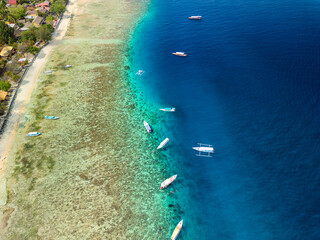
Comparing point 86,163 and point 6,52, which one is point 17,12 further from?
point 86,163

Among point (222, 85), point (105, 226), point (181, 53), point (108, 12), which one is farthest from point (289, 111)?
point (108, 12)

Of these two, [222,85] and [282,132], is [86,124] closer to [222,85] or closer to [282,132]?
[222,85]

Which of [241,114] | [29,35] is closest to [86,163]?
[241,114]

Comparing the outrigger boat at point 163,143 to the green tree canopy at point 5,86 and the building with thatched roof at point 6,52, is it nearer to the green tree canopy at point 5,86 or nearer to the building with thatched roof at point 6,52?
the green tree canopy at point 5,86

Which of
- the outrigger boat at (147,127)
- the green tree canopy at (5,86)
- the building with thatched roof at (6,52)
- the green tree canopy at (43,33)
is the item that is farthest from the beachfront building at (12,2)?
the outrigger boat at (147,127)

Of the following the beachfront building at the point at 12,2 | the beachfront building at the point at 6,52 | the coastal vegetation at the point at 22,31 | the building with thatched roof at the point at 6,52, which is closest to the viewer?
the coastal vegetation at the point at 22,31

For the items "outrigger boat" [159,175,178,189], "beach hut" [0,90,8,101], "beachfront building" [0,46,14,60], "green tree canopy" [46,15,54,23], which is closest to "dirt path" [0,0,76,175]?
"beach hut" [0,90,8,101]

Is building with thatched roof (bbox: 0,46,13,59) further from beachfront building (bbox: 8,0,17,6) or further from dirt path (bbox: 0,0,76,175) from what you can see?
beachfront building (bbox: 8,0,17,6)
